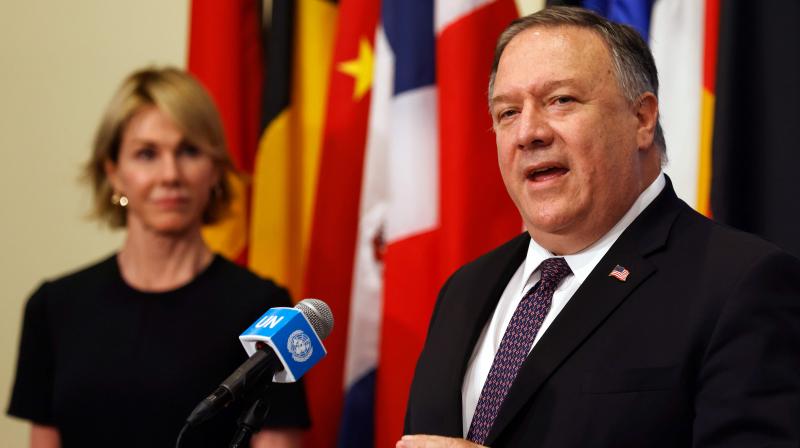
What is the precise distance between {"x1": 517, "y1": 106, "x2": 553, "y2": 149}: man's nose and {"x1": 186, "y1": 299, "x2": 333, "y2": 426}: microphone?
52 cm

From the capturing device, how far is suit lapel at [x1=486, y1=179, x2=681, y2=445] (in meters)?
1.60

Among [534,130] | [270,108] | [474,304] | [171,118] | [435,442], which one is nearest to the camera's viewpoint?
[435,442]

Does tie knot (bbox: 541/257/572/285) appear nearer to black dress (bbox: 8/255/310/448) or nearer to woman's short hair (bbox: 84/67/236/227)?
→ black dress (bbox: 8/255/310/448)

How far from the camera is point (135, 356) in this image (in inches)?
103

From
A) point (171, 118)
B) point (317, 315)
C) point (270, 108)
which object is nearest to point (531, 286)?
point (317, 315)

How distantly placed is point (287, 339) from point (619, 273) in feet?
1.89

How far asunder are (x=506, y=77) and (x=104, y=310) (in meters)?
1.43

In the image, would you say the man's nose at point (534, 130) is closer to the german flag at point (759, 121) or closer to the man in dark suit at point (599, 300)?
the man in dark suit at point (599, 300)

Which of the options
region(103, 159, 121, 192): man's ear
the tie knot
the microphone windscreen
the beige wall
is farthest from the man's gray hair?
the beige wall

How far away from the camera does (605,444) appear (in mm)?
1505

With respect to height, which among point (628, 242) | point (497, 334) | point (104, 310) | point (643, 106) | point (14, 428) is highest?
point (643, 106)

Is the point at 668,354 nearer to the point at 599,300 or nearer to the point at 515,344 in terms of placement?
the point at 599,300

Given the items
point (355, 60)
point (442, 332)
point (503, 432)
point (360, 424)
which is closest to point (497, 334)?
point (442, 332)

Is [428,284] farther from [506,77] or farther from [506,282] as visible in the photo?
[506,77]
